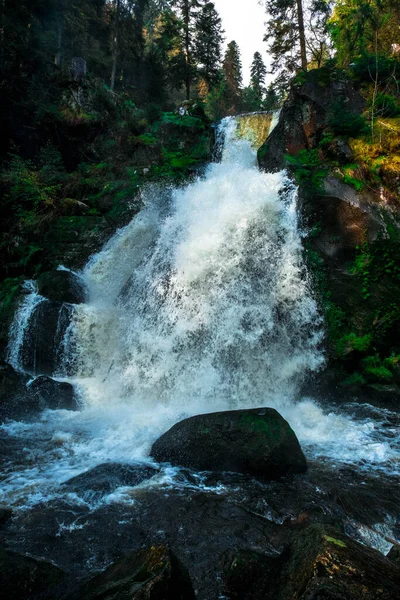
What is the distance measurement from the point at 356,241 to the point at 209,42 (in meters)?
26.4

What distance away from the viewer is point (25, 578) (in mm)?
2867

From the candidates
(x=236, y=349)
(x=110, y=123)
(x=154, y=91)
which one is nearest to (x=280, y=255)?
(x=236, y=349)

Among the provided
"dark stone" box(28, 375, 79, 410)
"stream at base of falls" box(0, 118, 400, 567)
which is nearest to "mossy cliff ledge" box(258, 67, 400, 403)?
"stream at base of falls" box(0, 118, 400, 567)

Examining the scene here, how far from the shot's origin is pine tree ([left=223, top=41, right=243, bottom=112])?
137 feet

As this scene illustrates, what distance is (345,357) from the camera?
8852 mm

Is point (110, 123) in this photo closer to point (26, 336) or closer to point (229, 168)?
point (229, 168)

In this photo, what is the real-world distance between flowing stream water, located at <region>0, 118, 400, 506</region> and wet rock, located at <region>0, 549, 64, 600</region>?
210 centimetres

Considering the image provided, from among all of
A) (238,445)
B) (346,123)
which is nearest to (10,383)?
(238,445)

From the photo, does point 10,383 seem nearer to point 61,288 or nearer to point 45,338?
point 45,338

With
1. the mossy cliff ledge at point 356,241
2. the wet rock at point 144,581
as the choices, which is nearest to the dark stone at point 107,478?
the wet rock at point 144,581

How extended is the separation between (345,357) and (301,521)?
5476 mm

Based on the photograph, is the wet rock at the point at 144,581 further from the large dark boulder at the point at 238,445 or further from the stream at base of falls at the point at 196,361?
the large dark boulder at the point at 238,445

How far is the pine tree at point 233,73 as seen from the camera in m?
41.7

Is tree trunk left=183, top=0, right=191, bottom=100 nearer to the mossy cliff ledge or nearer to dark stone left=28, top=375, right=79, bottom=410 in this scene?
the mossy cliff ledge
